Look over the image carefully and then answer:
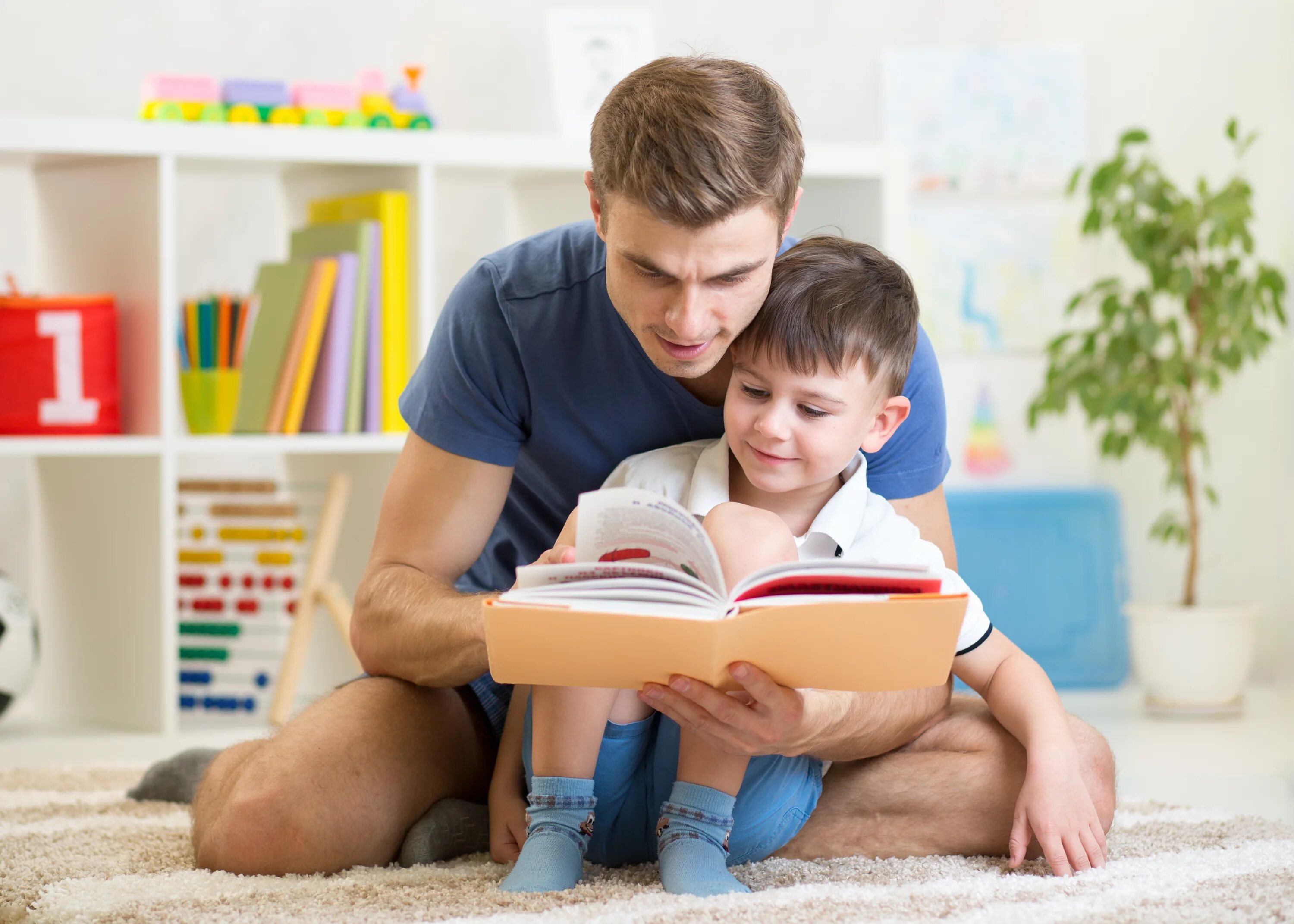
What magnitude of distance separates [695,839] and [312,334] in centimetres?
154

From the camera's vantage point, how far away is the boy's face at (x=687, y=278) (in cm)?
130

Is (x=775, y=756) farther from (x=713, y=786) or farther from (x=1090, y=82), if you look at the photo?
(x=1090, y=82)

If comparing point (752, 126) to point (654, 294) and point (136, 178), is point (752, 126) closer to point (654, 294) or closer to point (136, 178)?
point (654, 294)

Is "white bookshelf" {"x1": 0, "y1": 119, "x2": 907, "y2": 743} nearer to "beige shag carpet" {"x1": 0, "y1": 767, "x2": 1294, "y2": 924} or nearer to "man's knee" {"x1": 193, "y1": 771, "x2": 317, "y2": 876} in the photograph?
"beige shag carpet" {"x1": 0, "y1": 767, "x2": 1294, "y2": 924}

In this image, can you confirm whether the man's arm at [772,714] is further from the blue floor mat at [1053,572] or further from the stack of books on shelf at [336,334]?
the blue floor mat at [1053,572]

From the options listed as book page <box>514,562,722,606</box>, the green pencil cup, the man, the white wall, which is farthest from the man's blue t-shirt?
the white wall

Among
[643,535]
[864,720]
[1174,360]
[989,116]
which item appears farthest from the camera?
[989,116]

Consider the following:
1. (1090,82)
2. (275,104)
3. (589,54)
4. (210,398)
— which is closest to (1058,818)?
(210,398)

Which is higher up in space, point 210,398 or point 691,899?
point 210,398

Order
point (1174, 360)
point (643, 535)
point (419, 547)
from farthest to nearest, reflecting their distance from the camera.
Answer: point (1174, 360)
point (419, 547)
point (643, 535)

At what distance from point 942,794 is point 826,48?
2496 millimetres

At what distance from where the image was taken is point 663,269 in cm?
131

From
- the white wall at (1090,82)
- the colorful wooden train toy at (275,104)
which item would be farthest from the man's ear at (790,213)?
the white wall at (1090,82)

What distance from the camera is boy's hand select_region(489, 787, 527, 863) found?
1449 mm
